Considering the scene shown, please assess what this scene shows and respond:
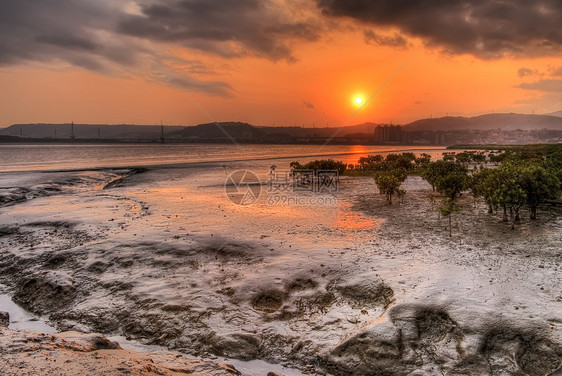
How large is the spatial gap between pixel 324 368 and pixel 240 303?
14.0 feet

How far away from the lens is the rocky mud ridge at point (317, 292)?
10.5 meters

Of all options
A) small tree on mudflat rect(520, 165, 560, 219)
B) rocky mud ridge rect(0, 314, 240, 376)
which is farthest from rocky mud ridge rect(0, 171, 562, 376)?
small tree on mudflat rect(520, 165, 560, 219)

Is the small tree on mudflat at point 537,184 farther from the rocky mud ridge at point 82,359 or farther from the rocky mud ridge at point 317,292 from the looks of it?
the rocky mud ridge at point 82,359

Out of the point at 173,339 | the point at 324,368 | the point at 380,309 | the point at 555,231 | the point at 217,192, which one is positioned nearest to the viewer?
the point at 324,368

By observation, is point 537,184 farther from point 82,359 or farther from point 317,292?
point 82,359

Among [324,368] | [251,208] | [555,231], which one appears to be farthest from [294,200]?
[324,368]

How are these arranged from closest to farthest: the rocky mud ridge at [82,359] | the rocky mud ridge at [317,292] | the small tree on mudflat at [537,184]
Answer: the rocky mud ridge at [82,359], the rocky mud ridge at [317,292], the small tree on mudflat at [537,184]

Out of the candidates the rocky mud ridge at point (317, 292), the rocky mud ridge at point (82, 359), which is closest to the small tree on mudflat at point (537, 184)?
the rocky mud ridge at point (317, 292)

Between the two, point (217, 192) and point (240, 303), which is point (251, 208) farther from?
point (240, 303)

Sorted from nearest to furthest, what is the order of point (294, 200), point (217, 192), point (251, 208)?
point (251, 208) → point (294, 200) → point (217, 192)

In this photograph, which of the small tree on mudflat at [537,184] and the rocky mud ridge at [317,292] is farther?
the small tree on mudflat at [537,184]

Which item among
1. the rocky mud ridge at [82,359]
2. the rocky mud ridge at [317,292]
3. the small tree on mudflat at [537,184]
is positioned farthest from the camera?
the small tree on mudflat at [537,184]

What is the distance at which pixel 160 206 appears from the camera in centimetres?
3200

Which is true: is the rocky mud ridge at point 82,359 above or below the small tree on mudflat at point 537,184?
below
